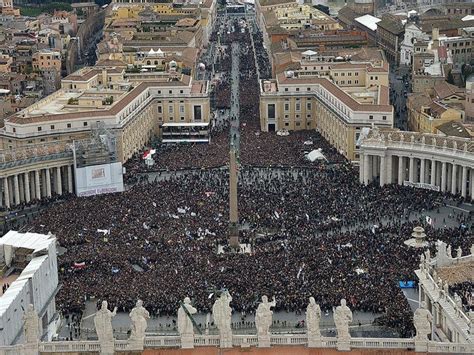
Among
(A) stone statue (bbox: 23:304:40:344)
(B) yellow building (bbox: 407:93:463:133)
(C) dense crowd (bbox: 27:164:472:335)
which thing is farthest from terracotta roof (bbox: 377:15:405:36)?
(A) stone statue (bbox: 23:304:40:344)

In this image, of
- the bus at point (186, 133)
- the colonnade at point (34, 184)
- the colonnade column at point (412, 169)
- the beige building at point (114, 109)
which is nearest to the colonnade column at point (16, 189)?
the colonnade at point (34, 184)

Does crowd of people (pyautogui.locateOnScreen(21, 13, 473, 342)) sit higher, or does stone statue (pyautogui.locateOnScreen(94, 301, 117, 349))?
stone statue (pyautogui.locateOnScreen(94, 301, 117, 349))

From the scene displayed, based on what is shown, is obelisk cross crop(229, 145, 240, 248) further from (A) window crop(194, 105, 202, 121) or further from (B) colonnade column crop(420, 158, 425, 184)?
(A) window crop(194, 105, 202, 121)

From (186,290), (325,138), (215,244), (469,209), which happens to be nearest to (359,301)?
(186,290)

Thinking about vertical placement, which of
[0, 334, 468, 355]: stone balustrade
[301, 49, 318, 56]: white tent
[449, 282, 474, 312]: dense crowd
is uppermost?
[301, 49, 318, 56]: white tent

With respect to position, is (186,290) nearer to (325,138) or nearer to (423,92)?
(325,138)

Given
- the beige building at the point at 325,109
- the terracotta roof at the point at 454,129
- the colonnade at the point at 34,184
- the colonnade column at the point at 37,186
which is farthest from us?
the beige building at the point at 325,109

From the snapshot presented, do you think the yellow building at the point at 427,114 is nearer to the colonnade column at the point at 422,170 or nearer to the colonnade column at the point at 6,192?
the colonnade column at the point at 422,170
